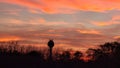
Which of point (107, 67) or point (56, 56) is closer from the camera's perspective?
point (107, 67)

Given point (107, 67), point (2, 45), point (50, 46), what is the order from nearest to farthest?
point (107, 67), point (2, 45), point (50, 46)

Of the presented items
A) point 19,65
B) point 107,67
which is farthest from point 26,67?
point 107,67

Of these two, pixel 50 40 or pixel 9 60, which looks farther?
pixel 50 40

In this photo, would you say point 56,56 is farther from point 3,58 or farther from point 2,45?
point 3,58

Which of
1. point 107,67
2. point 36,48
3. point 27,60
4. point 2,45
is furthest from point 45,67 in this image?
point 36,48

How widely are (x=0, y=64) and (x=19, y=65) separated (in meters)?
1.21

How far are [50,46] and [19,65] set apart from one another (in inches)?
329

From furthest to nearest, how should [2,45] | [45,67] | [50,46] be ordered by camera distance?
[50,46] < [2,45] < [45,67]

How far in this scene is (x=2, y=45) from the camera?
93.9 feet

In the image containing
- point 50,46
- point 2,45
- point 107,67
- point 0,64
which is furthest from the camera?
point 50,46

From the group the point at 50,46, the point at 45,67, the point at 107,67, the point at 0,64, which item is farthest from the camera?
the point at 50,46

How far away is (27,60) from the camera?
23.4 m

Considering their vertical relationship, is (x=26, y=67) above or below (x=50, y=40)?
below

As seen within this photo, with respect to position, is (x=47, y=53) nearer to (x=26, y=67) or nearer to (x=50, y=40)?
(x=50, y=40)
